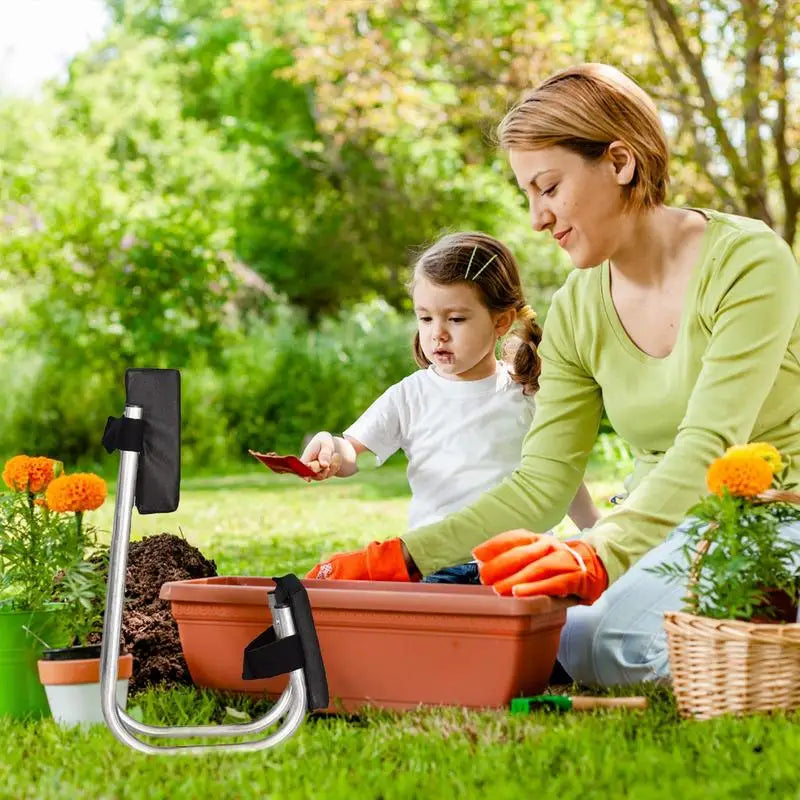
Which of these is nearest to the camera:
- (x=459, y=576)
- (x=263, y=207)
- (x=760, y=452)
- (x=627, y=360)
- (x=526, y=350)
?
(x=760, y=452)

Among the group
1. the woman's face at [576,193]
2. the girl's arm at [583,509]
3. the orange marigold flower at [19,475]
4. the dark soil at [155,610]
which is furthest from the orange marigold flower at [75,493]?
the girl's arm at [583,509]

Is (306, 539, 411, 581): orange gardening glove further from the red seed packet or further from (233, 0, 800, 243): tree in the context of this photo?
(233, 0, 800, 243): tree

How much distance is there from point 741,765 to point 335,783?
676 mm

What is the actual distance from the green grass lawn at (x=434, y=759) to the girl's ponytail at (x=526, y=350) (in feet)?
3.96

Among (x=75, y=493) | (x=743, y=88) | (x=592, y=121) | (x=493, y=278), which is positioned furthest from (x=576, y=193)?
(x=743, y=88)

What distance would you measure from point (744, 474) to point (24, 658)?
1.53 meters

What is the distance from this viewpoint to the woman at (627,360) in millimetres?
2623

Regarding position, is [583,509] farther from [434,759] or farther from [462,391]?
[434,759]

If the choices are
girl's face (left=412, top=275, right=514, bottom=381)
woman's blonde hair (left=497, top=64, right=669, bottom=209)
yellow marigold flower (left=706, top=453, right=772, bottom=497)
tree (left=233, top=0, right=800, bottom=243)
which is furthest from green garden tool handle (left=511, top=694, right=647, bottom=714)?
tree (left=233, top=0, right=800, bottom=243)

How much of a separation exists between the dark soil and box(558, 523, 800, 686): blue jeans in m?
0.95

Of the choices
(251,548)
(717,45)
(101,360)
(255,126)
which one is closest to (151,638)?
(251,548)

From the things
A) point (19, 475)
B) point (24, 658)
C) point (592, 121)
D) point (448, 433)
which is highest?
point (592, 121)

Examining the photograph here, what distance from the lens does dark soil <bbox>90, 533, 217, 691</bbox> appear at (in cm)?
301

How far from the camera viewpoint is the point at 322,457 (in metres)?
3.32
